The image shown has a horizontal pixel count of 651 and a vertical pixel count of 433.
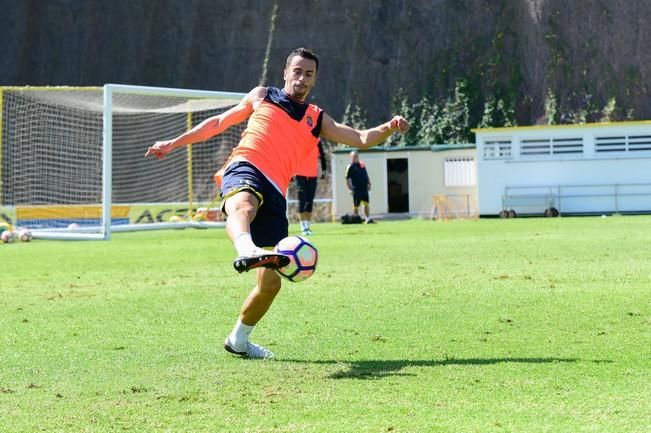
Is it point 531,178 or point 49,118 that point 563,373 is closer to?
point 49,118

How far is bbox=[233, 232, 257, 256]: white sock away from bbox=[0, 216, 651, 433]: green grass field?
0.75 metres

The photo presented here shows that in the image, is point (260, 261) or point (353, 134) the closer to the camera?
point (260, 261)

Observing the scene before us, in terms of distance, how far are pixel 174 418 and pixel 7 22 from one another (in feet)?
187

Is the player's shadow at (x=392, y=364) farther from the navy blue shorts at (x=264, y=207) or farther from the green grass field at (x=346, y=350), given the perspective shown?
the navy blue shorts at (x=264, y=207)

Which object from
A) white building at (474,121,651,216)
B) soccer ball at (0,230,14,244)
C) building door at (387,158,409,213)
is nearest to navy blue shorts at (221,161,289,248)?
soccer ball at (0,230,14,244)

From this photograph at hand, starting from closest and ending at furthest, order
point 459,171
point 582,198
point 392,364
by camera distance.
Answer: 1. point 392,364
2. point 582,198
3. point 459,171

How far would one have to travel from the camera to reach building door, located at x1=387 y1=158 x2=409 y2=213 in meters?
45.5

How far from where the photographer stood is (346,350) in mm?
7078

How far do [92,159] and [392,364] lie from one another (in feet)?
92.9

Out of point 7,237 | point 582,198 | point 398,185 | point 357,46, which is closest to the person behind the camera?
point 7,237

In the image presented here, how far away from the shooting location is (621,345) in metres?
6.82

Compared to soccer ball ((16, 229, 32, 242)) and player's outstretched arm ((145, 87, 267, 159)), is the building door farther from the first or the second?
player's outstretched arm ((145, 87, 267, 159))

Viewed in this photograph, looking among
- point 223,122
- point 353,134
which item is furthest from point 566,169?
point 223,122

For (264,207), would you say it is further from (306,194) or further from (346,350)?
(306,194)
